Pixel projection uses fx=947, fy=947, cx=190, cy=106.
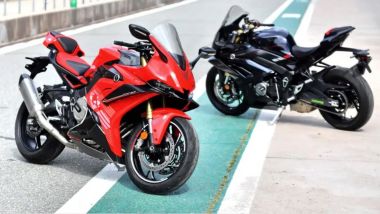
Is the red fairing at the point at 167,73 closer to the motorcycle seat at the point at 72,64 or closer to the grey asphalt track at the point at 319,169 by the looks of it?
the motorcycle seat at the point at 72,64

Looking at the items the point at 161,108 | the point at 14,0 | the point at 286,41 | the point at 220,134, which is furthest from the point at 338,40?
the point at 14,0

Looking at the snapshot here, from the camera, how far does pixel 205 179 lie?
24.0 ft

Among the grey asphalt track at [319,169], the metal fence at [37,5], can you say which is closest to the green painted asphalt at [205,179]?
the grey asphalt track at [319,169]

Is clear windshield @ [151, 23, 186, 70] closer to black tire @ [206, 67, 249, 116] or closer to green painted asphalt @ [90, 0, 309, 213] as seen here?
green painted asphalt @ [90, 0, 309, 213]

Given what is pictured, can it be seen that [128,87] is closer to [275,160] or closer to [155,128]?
[155,128]

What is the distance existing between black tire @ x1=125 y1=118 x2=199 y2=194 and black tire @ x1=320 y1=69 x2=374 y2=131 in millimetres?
2863

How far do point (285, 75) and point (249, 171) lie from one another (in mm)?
2006

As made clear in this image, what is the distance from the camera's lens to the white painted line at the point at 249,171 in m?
6.61

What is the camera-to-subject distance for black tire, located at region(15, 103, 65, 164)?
7.51 meters

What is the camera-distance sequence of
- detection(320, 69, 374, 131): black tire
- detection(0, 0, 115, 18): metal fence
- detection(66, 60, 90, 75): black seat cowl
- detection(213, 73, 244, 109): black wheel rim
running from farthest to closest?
1. detection(0, 0, 115, 18): metal fence
2. detection(213, 73, 244, 109): black wheel rim
3. detection(320, 69, 374, 131): black tire
4. detection(66, 60, 90, 75): black seat cowl

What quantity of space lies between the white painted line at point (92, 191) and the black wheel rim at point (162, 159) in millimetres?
341

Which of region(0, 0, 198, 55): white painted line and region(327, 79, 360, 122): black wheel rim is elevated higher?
region(327, 79, 360, 122): black wheel rim

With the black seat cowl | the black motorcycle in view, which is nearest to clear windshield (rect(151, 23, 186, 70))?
the black seat cowl

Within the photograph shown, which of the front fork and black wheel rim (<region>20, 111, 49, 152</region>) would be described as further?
black wheel rim (<region>20, 111, 49, 152</region>)
